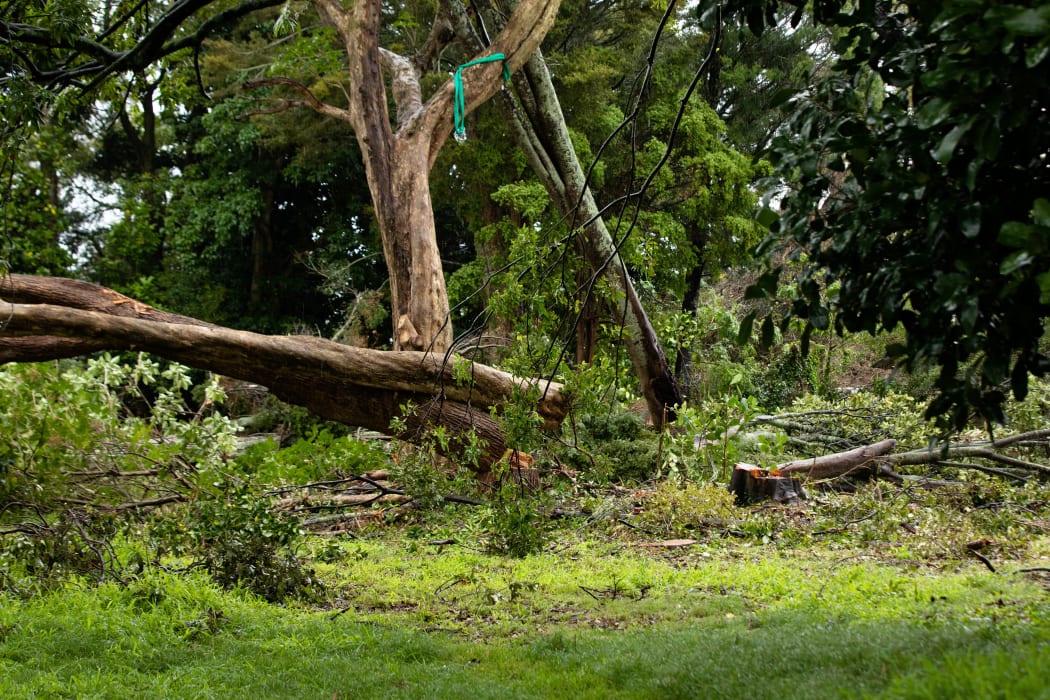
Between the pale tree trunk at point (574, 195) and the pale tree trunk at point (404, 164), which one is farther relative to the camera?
the pale tree trunk at point (404, 164)

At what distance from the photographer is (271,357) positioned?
761 cm

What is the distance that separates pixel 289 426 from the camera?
1531 centimetres

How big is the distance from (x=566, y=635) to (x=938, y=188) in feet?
9.83

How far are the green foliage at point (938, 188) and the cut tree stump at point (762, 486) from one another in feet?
18.2

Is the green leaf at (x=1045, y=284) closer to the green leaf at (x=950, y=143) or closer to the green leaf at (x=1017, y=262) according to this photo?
the green leaf at (x=1017, y=262)

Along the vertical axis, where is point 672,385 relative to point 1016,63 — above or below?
below

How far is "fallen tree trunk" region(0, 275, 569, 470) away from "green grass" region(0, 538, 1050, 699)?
2.07m

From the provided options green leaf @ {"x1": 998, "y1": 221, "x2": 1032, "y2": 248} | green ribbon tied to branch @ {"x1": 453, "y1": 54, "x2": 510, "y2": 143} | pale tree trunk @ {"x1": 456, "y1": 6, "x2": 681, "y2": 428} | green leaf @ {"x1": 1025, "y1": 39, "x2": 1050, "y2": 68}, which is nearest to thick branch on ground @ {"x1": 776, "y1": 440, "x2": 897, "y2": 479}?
pale tree trunk @ {"x1": 456, "y1": 6, "x2": 681, "y2": 428}

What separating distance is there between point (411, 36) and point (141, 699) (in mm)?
16579

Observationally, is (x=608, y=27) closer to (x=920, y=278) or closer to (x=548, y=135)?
(x=548, y=135)

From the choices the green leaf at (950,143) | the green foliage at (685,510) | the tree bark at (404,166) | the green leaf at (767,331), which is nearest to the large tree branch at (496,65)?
the tree bark at (404,166)

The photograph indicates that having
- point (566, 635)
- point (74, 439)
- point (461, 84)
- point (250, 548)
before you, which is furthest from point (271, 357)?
point (566, 635)

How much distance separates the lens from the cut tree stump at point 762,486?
302 inches

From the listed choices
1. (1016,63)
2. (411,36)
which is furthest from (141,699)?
(411,36)
